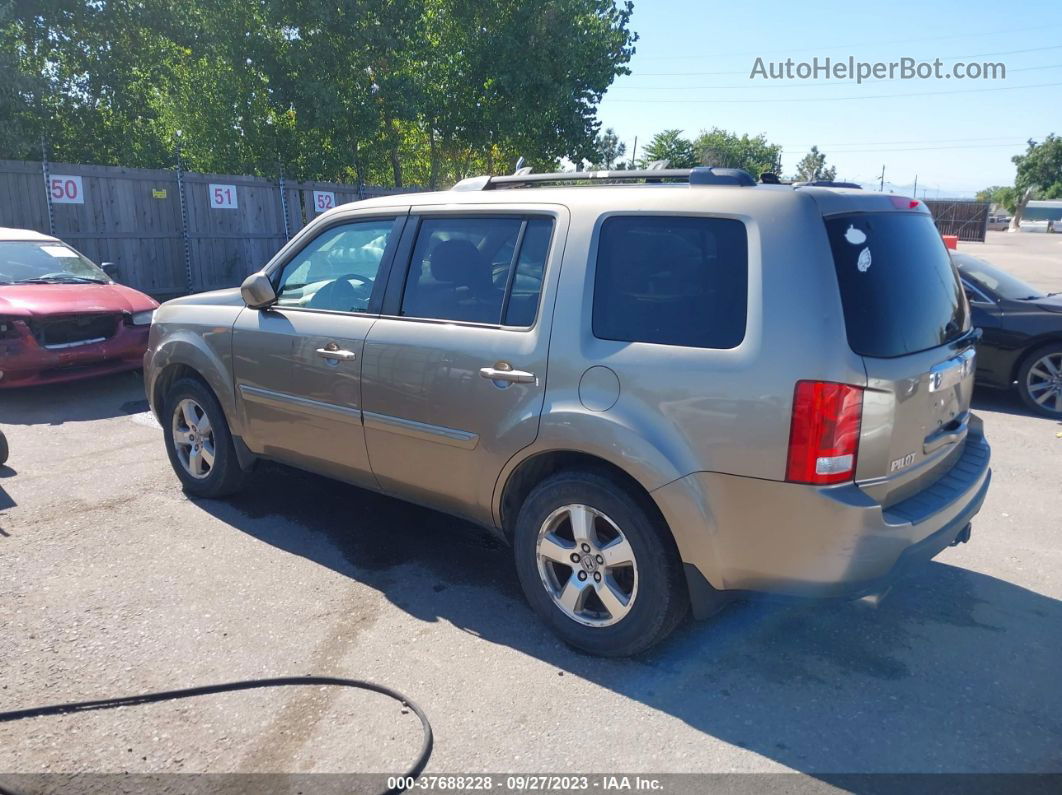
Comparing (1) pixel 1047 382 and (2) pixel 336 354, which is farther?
(1) pixel 1047 382

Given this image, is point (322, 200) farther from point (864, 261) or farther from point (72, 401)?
point (864, 261)

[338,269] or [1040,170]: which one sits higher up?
[1040,170]

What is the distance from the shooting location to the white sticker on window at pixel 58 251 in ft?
31.1

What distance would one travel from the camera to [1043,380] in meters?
7.97

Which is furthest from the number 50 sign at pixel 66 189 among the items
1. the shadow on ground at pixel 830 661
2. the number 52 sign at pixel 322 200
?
the shadow on ground at pixel 830 661

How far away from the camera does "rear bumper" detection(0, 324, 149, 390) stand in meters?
7.82

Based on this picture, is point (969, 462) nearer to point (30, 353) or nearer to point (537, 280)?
point (537, 280)

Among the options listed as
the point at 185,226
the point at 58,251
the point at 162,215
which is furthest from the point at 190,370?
the point at 185,226

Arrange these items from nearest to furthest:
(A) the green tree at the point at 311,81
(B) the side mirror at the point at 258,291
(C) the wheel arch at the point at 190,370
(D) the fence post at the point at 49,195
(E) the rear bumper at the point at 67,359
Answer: (B) the side mirror at the point at 258,291
(C) the wheel arch at the point at 190,370
(E) the rear bumper at the point at 67,359
(D) the fence post at the point at 49,195
(A) the green tree at the point at 311,81

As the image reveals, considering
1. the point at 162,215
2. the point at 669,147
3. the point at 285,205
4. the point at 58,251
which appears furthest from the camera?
the point at 669,147

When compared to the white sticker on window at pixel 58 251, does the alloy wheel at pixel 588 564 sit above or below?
below

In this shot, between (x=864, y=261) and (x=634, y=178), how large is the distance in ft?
3.89

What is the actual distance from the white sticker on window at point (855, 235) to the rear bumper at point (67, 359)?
747cm

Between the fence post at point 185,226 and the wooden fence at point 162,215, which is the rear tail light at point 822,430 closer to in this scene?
the wooden fence at point 162,215
